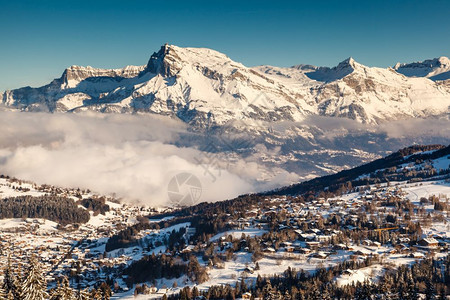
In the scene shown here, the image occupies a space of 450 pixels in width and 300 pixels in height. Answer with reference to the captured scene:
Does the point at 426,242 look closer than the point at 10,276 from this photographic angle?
No

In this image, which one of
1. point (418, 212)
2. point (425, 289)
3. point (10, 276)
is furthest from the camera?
point (418, 212)

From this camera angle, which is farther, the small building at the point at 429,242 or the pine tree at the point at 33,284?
the small building at the point at 429,242

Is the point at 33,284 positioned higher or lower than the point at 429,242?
higher

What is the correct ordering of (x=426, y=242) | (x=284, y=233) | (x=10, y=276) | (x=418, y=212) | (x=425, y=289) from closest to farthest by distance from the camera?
(x=10, y=276)
(x=425, y=289)
(x=426, y=242)
(x=284, y=233)
(x=418, y=212)

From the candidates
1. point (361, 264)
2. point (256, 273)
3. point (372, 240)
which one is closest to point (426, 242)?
point (372, 240)

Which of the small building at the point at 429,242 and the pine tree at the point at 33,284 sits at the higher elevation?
the pine tree at the point at 33,284

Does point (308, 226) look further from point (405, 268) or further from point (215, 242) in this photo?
point (405, 268)

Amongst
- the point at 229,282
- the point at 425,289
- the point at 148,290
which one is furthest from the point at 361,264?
the point at 148,290

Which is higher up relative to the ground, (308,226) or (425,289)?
(308,226)

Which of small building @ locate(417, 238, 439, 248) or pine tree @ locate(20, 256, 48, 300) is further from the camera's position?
small building @ locate(417, 238, 439, 248)

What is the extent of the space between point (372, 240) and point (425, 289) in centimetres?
4329

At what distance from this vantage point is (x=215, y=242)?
620ft

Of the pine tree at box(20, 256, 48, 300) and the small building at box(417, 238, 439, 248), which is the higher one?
the pine tree at box(20, 256, 48, 300)

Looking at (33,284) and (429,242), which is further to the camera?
(429,242)
